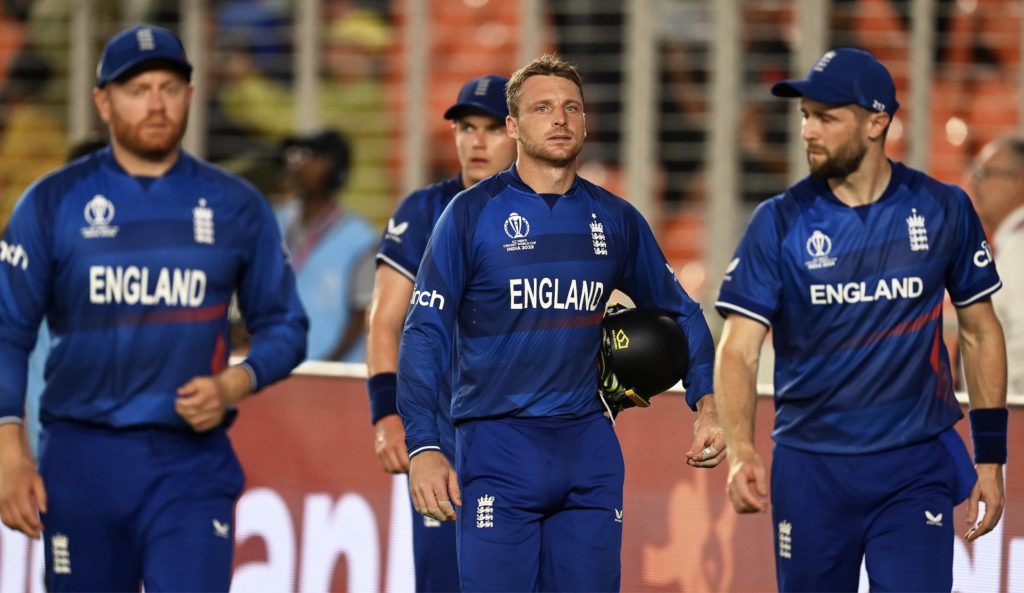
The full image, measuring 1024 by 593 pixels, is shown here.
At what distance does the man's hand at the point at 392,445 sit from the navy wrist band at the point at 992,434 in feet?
6.66

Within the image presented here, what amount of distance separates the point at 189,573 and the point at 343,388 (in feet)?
7.28

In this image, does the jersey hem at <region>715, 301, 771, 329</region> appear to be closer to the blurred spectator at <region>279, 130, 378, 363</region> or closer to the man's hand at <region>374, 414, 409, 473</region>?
the man's hand at <region>374, 414, 409, 473</region>

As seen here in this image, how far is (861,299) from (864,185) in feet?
1.41

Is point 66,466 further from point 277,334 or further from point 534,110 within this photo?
point 534,110

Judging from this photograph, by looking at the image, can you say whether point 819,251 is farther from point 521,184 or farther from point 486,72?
point 486,72

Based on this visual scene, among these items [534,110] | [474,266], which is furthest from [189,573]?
[534,110]

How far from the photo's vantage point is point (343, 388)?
7895 millimetres

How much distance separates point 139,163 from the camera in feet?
19.8

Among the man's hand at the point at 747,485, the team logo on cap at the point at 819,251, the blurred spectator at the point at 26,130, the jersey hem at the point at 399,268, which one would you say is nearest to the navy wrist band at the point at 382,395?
the jersey hem at the point at 399,268

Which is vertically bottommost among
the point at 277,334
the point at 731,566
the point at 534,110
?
the point at 731,566

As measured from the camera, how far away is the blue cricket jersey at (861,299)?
245 inches

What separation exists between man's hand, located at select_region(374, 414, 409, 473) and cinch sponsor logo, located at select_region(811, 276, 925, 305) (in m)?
1.63

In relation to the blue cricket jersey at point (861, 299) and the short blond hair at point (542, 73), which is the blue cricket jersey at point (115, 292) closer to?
the short blond hair at point (542, 73)

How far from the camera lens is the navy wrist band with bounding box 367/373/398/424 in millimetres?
6773
